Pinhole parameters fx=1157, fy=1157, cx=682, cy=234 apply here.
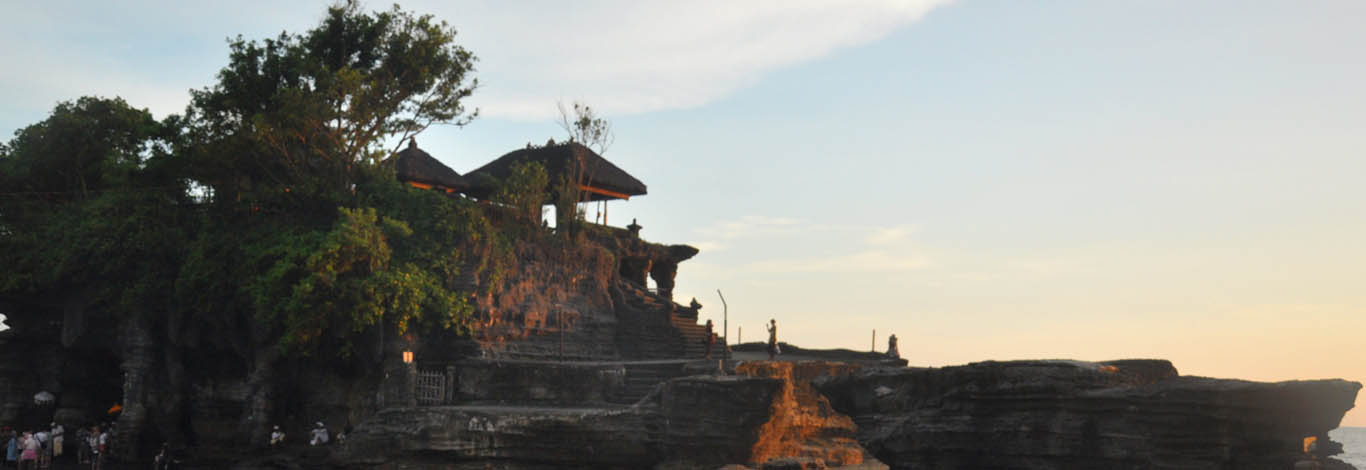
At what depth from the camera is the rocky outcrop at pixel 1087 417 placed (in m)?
17.9

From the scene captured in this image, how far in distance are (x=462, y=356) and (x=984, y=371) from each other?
14.2 metres

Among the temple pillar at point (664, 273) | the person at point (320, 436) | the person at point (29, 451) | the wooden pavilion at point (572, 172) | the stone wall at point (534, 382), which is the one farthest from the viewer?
the temple pillar at point (664, 273)

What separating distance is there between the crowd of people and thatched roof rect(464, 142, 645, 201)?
496 inches

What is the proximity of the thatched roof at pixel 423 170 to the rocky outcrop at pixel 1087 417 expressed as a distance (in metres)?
16.6

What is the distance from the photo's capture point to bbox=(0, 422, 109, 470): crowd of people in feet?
95.5

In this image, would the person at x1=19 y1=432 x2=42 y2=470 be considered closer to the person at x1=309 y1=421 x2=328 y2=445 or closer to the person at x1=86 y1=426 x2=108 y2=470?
the person at x1=86 y1=426 x2=108 y2=470

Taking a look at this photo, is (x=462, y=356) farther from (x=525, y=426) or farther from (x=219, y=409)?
(x=219, y=409)

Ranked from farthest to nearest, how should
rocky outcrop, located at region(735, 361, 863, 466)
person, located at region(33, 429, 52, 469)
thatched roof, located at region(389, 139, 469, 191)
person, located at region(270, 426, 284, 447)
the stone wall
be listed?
thatched roof, located at region(389, 139, 469, 191)
person, located at region(33, 429, 52, 469)
person, located at region(270, 426, 284, 447)
the stone wall
rocky outcrop, located at region(735, 361, 863, 466)

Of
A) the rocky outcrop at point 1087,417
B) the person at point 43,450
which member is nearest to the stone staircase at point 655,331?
the rocky outcrop at point 1087,417

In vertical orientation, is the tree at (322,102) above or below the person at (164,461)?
above

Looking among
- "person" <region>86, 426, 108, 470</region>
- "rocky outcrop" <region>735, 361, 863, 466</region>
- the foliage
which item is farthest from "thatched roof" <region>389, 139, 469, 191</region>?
"rocky outcrop" <region>735, 361, 863, 466</region>

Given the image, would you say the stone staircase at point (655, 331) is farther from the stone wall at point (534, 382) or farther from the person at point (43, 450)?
the person at point (43, 450)

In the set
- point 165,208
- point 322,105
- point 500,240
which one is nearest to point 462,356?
point 500,240

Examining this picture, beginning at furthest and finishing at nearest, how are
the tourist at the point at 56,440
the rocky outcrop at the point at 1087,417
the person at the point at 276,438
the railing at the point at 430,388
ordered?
the tourist at the point at 56,440, the person at the point at 276,438, the railing at the point at 430,388, the rocky outcrop at the point at 1087,417
